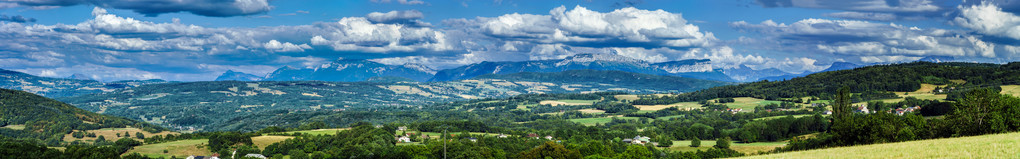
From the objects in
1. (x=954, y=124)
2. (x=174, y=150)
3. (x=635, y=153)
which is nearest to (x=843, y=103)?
(x=954, y=124)

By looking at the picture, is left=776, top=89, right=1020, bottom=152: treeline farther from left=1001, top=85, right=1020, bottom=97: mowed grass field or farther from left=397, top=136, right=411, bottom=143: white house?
left=1001, top=85, right=1020, bottom=97: mowed grass field

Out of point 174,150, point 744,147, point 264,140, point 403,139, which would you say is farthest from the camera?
point 403,139

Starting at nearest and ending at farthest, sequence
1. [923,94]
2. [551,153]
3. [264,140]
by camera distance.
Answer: [551,153] < [264,140] < [923,94]

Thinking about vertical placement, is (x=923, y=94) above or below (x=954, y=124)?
above

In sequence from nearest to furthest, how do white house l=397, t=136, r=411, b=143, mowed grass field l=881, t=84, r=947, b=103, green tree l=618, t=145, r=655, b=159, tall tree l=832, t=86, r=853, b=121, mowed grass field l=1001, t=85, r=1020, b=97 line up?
green tree l=618, t=145, r=655, b=159
tall tree l=832, t=86, r=853, b=121
white house l=397, t=136, r=411, b=143
mowed grass field l=1001, t=85, r=1020, b=97
mowed grass field l=881, t=84, r=947, b=103

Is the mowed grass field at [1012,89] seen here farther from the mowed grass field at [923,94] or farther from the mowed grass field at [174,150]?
the mowed grass field at [174,150]

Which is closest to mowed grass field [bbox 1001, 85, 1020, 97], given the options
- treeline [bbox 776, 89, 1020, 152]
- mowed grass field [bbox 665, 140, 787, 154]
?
Result: mowed grass field [bbox 665, 140, 787, 154]

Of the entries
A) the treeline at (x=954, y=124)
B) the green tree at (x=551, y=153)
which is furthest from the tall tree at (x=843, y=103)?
the green tree at (x=551, y=153)

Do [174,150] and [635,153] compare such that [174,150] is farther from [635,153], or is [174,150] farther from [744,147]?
[744,147]

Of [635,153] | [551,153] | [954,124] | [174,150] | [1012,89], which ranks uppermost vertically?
[1012,89]

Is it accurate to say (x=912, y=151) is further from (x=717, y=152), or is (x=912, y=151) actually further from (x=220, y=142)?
(x=220, y=142)
